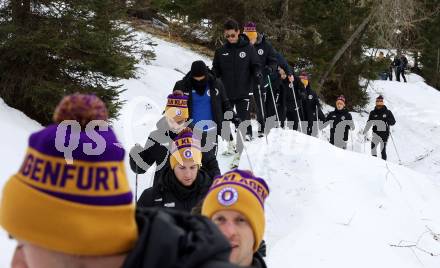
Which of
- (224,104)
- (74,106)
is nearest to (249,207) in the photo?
(74,106)

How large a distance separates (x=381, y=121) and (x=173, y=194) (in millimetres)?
11936

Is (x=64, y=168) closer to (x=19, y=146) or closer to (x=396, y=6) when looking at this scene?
(x=19, y=146)

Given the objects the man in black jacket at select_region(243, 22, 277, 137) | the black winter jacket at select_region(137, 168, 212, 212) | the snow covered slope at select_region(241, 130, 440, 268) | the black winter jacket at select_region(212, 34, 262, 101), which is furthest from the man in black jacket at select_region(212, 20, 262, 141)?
the black winter jacket at select_region(137, 168, 212, 212)

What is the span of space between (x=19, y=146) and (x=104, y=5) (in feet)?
9.62

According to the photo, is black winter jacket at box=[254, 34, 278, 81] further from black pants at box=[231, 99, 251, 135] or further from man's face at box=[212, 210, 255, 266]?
man's face at box=[212, 210, 255, 266]

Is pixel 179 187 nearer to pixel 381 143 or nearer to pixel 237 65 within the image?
pixel 237 65

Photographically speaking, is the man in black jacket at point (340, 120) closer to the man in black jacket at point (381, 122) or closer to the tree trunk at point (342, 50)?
the man in black jacket at point (381, 122)

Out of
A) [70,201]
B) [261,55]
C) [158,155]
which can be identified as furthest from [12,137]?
[70,201]

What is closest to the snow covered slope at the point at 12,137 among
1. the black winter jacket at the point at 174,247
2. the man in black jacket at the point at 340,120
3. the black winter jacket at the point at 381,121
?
the black winter jacket at the point at 174,247

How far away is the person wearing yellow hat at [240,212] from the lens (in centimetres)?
254

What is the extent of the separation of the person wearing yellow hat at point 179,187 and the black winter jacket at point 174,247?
2681mm

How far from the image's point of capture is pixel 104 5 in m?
8.42

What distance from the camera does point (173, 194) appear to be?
3.96 metres

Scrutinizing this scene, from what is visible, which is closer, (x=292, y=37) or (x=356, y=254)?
(x=356, y=254)
